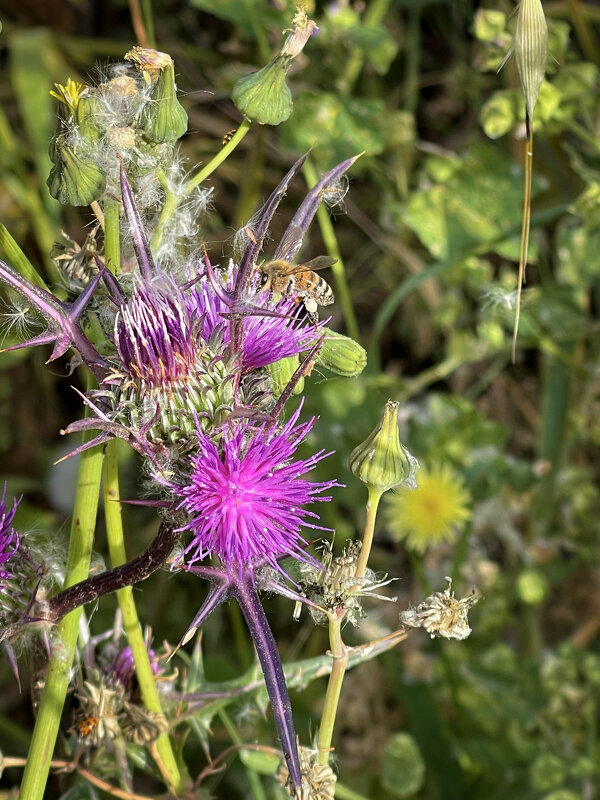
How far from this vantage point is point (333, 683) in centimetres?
125

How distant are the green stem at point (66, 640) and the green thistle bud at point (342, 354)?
340 mm

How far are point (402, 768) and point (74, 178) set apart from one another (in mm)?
1560

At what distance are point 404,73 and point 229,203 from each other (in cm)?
81

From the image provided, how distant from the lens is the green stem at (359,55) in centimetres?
266

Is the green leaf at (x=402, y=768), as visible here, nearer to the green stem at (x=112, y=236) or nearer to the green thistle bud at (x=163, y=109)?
the green stem at (x=112, y=236)

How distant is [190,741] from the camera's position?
2.30 m

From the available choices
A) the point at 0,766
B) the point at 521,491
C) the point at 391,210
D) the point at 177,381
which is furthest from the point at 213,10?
the point at 0,766

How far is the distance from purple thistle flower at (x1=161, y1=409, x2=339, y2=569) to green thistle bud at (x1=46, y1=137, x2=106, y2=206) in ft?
1.14

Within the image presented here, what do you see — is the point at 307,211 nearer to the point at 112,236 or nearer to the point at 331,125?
the point at 112,236

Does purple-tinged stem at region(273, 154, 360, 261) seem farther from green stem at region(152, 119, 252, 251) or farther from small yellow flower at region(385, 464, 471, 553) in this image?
small yellow flower at region(385, 464, 471, 553)

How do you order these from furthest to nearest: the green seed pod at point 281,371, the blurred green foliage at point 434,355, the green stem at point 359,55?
the green stem at point 359,55 < the blurred green foliage at point 434,355 < the green seed pod at point 281,371

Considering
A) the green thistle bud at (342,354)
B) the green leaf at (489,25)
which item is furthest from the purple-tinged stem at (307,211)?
the green leaf at (489,25)

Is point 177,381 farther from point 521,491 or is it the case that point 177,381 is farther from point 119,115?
point 521,491

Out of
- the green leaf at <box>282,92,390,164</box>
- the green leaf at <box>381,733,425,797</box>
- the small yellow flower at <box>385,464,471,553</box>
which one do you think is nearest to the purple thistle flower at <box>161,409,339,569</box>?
the green leaf at <box>381,733,425,797</box>
